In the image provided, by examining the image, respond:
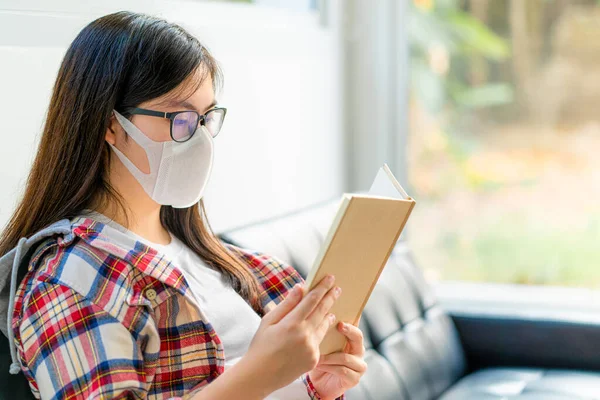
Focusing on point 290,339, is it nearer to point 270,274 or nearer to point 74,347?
point 74,347

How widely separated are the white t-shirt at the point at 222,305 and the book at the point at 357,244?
0.48 ft

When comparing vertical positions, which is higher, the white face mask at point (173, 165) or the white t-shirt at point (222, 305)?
the white face mask at point (173, 165)

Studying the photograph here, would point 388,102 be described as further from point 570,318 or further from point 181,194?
point 181,194

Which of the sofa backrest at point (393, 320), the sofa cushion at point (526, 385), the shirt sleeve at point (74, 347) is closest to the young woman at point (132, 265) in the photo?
the shirt sleeve at point (74, 347)

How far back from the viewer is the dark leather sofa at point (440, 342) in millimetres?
1941

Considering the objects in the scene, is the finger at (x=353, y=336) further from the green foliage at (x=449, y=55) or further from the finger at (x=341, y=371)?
the green foliage at (x=449, y=55)

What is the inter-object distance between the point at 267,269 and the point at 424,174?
1691 millimetres

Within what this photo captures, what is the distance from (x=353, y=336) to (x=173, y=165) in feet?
1.31

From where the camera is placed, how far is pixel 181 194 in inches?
Result: 51.6

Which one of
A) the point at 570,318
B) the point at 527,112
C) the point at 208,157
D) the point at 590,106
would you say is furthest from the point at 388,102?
the point at 208,157

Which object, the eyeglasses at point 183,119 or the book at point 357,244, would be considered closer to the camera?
the book at point 357,244

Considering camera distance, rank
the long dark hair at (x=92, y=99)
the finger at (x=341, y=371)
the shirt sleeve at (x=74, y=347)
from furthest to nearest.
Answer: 1. the finger at (x=341, y=371)
2. the long dark hair at (x=92, y=99)
3. the shirt sleeve at (x=74, y=347)

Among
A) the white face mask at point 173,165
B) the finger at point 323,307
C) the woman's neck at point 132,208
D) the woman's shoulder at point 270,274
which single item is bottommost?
the woman's shoulder at point 270,274

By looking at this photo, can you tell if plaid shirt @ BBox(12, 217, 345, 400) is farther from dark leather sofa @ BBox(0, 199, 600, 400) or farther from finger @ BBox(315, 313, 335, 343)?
dark leather sofa @ BBox(0, 199, 600, 400)
